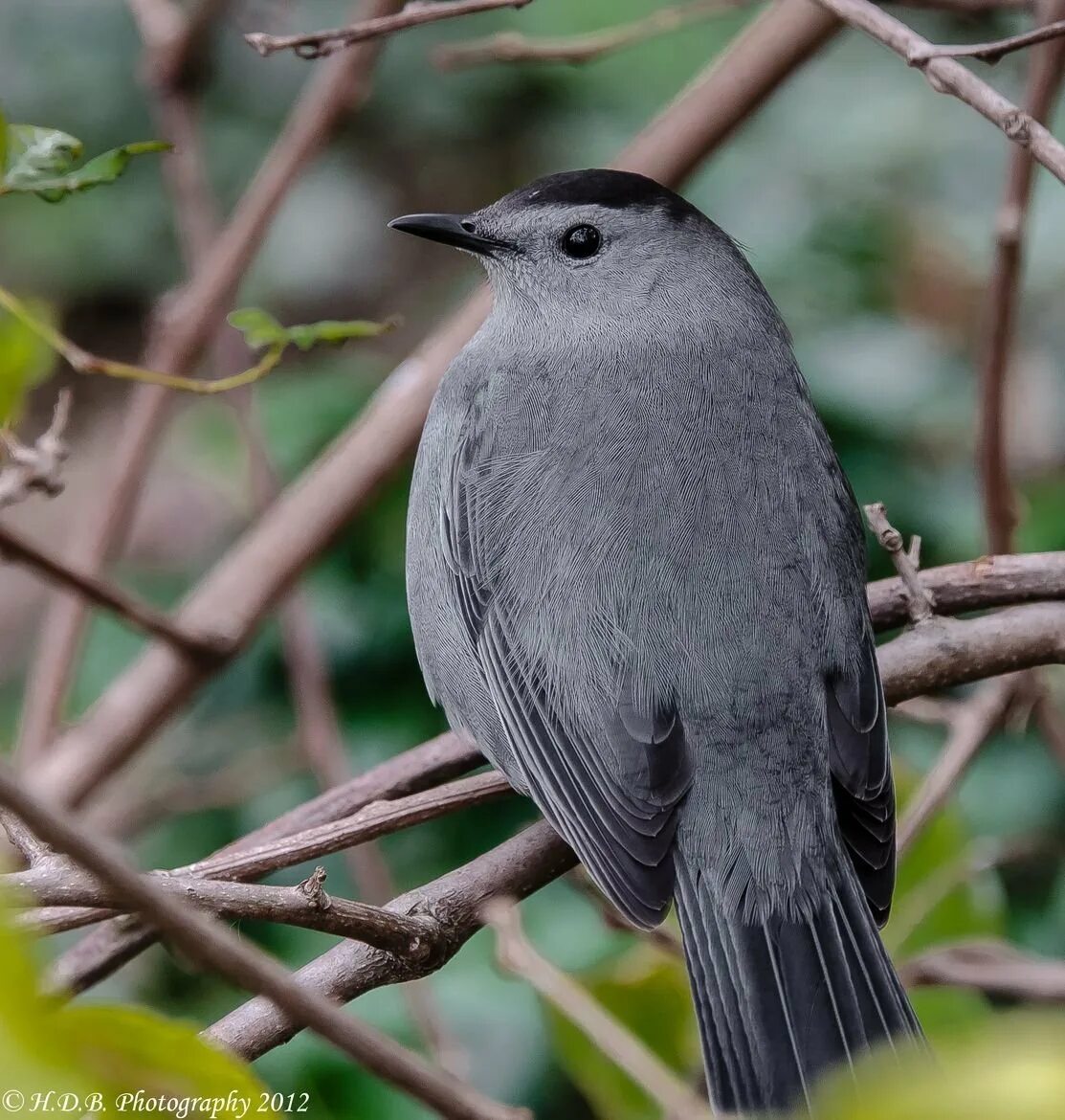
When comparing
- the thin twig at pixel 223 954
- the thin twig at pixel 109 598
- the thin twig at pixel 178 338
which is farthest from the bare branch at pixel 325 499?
the thin twig at pixel 223 954

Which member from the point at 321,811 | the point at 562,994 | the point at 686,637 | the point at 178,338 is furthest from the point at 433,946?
the point at 178,338

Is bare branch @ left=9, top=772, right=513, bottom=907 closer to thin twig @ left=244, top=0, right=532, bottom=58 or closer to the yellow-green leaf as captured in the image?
the yellow-green leaf

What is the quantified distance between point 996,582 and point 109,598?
1.59m

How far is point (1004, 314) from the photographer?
9.77 ft

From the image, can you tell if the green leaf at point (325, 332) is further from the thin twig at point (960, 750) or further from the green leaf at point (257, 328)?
the thin twig at point (960, 750)

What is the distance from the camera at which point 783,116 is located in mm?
5301

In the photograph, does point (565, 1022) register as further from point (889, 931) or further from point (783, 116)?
point (783, 116)

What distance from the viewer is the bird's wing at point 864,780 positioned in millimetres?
2373

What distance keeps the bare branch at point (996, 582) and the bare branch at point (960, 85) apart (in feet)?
2.72

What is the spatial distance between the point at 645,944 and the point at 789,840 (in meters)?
0.94

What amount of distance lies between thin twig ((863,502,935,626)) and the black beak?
3.48ft

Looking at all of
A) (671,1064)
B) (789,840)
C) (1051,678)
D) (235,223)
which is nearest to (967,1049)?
(789,840)

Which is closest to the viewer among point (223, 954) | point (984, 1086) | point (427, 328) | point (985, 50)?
point (984, 1086)

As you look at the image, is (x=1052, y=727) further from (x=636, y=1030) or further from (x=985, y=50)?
(x=985, y=50)
